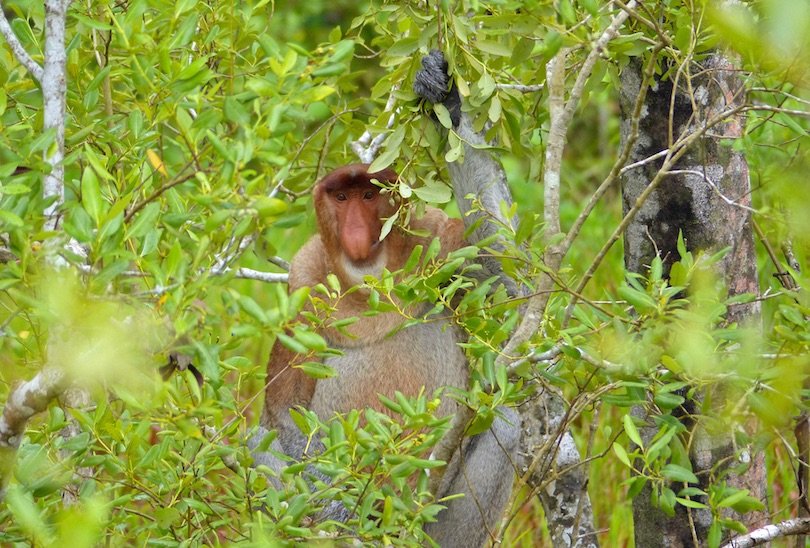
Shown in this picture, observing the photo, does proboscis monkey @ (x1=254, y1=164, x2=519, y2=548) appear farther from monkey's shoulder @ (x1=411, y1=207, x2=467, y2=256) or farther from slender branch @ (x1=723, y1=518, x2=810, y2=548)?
slender branch @ (x1=723, y1=518, x2=810, y2=548)

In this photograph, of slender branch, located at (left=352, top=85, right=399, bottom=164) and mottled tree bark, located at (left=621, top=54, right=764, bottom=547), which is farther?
slender branch, located at (left=352, top=85, right=399, bottom=164)

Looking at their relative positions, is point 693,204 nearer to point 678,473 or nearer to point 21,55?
point 678,473

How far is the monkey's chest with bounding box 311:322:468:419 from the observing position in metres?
3.53

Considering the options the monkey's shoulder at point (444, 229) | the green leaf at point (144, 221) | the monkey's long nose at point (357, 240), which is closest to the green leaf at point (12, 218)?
the green leaf at point (144, 221)

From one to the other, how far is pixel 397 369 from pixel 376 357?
87 millimetres

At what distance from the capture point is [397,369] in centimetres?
355

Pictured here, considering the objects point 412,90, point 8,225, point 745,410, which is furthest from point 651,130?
point 8,225

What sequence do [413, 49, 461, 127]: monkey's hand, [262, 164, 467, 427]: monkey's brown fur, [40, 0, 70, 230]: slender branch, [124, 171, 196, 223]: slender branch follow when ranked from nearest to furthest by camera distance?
[124, 171, 196, 223]: slender branch < [40, 0, 70, 230]: slender branch < [413, 49, 461, 127]: monkey's hand < [262, 164, 467, 427]: monkey's brown fur

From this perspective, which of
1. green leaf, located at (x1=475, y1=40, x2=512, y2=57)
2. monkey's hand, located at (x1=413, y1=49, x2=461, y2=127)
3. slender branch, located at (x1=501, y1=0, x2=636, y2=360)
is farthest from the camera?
monkey's hand, located at (x1=413, y1=49, x2=461, y2=127)

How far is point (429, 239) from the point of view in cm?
343

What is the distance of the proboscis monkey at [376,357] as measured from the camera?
131 inches

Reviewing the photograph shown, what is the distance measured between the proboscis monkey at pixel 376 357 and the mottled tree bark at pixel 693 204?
524 millimetres

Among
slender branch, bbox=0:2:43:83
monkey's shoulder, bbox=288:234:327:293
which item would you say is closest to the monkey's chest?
monkey's shoulder, bbox=288:234:327:293

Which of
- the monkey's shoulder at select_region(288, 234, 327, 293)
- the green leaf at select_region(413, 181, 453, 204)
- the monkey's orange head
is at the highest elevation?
the green leaf at select_region(413, 181, 453, 204)
